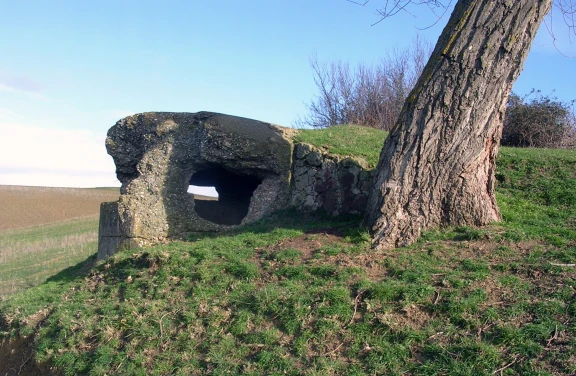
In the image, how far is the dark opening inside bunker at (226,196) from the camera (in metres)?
13.1

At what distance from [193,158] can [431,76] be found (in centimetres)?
521

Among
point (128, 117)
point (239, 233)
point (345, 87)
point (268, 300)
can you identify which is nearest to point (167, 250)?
point (239, 233)

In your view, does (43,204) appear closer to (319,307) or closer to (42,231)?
(42,231)

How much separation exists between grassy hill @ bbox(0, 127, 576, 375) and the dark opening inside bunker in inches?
142

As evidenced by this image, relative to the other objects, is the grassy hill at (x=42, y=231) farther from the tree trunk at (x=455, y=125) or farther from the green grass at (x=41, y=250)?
the tree trunk at (x=455, y=125)

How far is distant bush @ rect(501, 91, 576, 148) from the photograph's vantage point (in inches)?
690

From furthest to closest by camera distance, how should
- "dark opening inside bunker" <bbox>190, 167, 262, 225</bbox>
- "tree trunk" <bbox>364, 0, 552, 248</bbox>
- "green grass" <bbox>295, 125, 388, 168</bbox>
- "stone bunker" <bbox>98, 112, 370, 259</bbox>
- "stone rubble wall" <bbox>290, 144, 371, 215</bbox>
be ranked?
"dark opening inside bunker" <bbox>190, 167, 262, 225</bbox>
"green grass" <bbox>295, 125, 388, 168</bbox>
"stone bunker" <bbox>98, 112, 370, 259</bbox>
"stone rubble wall" <bbox>290, 144, 371, 215</bbox>
"tree trunk" <bbox>364, 0, 552, 248</bbox>

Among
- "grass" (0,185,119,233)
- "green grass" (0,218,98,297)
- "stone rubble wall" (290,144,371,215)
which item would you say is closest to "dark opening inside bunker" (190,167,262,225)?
"stone rubble wall" (290,144,371,215)

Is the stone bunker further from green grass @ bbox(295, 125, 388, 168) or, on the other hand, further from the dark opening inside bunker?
the dark opening inside bunker

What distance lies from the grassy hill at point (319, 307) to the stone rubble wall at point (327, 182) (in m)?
0.69

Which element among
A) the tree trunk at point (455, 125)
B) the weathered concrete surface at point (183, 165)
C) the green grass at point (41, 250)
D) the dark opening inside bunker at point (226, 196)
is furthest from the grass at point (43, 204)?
the tree trunk at point (455, 125)

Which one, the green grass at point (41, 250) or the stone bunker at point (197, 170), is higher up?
the stone bunker at point (197, 170)

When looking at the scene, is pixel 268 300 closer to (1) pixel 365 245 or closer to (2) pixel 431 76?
(1) pixel 365 245

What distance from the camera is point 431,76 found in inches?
314
